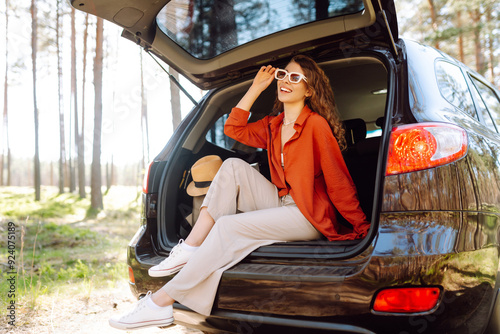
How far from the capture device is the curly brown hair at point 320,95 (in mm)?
2297

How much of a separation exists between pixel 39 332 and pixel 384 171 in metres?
2.46

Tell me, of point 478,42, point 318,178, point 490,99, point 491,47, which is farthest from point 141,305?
point 491,47

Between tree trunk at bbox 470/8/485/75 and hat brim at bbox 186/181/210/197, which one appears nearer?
hat brim at bbox 186/181/210/197

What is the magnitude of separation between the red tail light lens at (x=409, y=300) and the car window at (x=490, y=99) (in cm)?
172

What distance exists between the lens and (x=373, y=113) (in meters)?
3.79

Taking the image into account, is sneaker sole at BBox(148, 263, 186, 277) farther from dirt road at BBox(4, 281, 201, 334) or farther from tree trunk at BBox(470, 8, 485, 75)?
tree trunk at BBox(470, 8, 485, 75)

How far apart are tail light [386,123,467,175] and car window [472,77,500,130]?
50.7 inches

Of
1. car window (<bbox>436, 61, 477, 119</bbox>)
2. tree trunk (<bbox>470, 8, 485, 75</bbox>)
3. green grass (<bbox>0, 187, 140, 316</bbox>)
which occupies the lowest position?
green grass (<bbox>0, 187, 140, 316</bbox>)

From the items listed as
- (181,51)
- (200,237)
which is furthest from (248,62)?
→ (200,237)

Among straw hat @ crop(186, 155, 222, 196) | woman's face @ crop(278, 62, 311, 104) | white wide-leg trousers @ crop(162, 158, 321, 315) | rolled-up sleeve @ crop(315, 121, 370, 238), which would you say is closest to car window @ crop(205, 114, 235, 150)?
straw hat @ crop(186, 155, 222, 196)

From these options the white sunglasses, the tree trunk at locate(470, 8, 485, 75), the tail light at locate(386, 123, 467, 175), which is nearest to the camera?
the tail light at locate(386, 123, 467, 175)

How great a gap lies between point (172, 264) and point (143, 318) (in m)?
0.27

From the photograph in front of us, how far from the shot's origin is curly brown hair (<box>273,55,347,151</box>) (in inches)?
90.4

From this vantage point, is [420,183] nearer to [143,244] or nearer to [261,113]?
[143,244]
